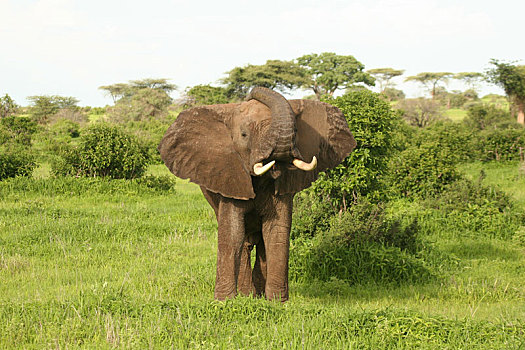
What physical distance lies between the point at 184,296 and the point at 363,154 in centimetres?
369

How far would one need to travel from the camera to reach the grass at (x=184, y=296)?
16.6ft

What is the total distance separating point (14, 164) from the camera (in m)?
16.3

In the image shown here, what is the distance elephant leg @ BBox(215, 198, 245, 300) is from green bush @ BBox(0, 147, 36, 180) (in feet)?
38.1

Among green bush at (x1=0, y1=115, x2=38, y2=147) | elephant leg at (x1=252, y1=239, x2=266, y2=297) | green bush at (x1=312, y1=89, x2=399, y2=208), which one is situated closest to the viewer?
elephant leg at (x1=252, y1=239, x2=266, y2=297)

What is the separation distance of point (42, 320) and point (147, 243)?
14.9 ft

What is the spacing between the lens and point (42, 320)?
550 centimetres

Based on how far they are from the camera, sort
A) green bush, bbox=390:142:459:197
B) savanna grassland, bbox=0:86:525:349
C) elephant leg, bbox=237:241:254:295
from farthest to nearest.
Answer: green bush, bbox=390:142:459:197 < elephant leg, bbox=237:241:254:295 < savanna grassland, bbox=0:86:525:349

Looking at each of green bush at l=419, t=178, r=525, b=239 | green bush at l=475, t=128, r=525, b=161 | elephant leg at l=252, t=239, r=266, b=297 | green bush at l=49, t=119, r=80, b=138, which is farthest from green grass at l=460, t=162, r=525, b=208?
green bush at l=49, t=119, r=80, b=138

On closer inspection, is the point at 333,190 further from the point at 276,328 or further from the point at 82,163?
the point at 82,163

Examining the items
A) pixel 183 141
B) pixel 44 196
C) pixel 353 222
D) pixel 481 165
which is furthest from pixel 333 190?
pixel 481 165

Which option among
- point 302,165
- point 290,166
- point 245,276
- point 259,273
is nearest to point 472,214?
point 259,273

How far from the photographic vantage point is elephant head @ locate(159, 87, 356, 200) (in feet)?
17.9

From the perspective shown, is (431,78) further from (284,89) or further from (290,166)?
→ (290,166)

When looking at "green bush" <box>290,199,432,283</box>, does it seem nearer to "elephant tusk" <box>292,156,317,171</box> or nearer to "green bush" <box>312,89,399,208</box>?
"green bush" <box>312,89,399,208</box>
